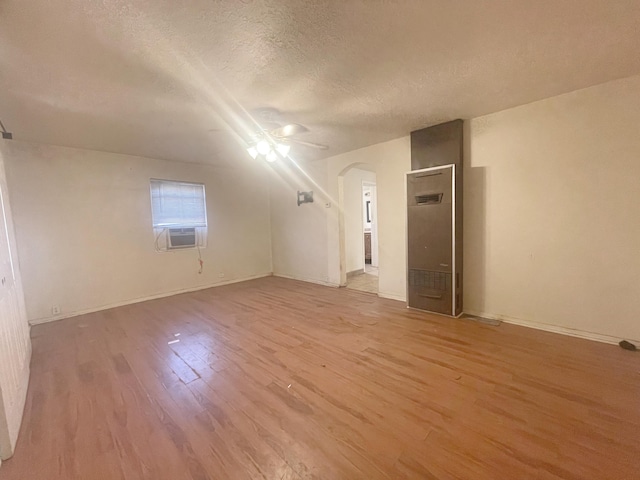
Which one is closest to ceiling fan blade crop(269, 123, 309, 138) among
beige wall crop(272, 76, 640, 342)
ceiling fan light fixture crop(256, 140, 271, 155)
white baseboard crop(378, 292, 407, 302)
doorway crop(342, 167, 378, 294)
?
ceiling fan light fixture crop(256, 140, 271, 155)

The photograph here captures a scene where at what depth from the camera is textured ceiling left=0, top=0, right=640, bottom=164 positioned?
1.48m

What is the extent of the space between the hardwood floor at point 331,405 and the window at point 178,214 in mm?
2006

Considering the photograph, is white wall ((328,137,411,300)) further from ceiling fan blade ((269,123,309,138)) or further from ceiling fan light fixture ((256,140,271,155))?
ceiling fan light fixture ((256,140,271,155))

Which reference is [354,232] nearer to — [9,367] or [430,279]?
[430,279]

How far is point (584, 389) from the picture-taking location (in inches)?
73.4

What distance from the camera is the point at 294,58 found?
189 cm

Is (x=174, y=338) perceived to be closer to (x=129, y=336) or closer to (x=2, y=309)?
(x=129, y=336)

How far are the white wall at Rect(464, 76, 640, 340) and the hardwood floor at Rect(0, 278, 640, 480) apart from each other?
0.38 metres

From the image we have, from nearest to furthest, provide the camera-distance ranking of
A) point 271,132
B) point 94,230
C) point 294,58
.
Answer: point 294,58
point 271,132
point 94,230

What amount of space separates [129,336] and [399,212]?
12.8ft

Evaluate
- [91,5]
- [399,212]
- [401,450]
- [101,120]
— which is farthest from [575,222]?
[101,120]

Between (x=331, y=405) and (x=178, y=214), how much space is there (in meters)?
4.43

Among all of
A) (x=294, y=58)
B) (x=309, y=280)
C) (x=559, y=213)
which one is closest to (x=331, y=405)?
(x=294, y=58)

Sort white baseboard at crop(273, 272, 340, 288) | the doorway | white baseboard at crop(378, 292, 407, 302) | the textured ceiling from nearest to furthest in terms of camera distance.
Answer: the textured ceiling, white baseboard at crop(378, 292, 407, 302), white baseboard at crop(273, 272, 340, 288), the doorway
